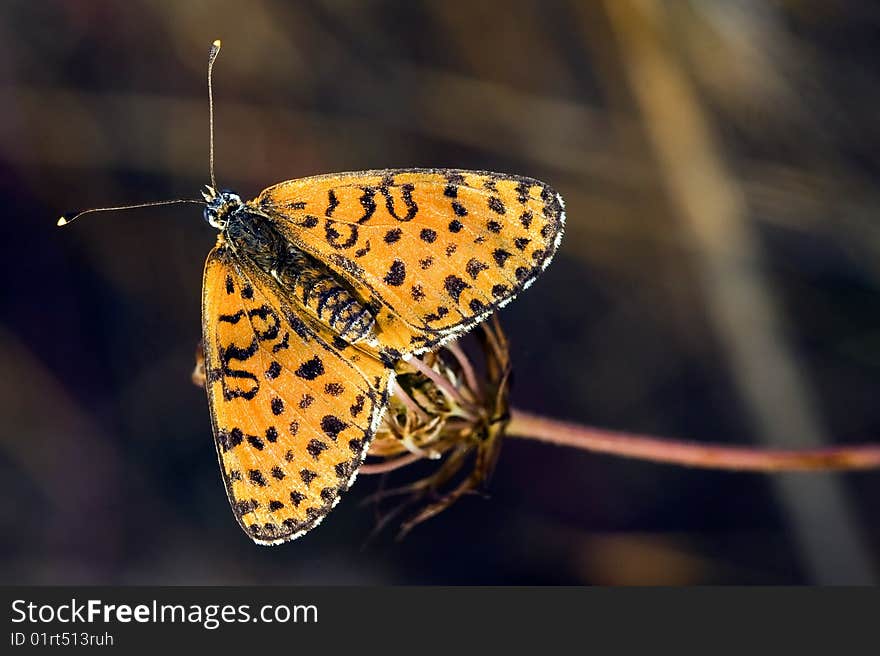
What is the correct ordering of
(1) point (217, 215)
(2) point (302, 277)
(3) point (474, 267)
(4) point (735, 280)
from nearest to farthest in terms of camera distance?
1. (3) point (474, 267)
2. (2) point (302, 277)
3. (1) point (217, 215)
4. (4) point (735, 280)

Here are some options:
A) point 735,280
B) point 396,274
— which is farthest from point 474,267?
point 735,280

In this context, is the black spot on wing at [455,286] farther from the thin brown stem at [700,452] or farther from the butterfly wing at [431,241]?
the thin brown stem at [700,452]

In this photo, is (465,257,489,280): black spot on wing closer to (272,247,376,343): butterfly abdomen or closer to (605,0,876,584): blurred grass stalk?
(272,247,376,343): butterfly abdomen

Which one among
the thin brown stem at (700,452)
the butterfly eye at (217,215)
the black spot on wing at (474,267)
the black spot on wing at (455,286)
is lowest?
the thin brown stem at (700,452)

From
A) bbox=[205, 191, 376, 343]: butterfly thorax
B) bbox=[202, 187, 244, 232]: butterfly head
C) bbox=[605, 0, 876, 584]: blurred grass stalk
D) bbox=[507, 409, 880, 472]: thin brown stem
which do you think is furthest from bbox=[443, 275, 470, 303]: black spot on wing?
bbox=[605, 0, 876, 584]: blurred grass stalk

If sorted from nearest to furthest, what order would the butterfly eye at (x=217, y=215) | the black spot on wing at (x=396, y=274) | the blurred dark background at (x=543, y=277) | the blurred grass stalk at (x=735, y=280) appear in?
1. the black spot on wing at (x=396, y=274)
2. the butterfly eye at (x=217, y=215)
3. the blurred grass stalk at (x=735, y=280)
4. the blurred dark background at (x=543, y=277)

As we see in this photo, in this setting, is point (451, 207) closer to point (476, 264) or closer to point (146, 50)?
point (476, 264)

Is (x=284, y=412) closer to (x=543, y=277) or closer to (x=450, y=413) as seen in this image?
(x=450, y=413)

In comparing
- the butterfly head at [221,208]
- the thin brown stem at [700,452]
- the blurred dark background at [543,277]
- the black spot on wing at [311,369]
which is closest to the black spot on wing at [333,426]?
the black spot on wing at [311,369]
